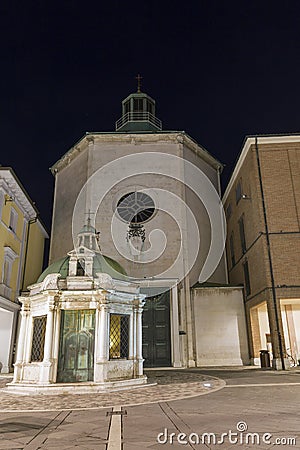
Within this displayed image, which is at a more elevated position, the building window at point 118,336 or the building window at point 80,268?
the building window at point 80,268

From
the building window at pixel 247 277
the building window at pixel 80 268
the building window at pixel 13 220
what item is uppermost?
the building window at pixel 13 220

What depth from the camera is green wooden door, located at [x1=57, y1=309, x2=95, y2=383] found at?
11.2m

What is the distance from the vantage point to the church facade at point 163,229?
20766 millimetres

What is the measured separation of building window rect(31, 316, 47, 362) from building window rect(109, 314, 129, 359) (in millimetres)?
2267

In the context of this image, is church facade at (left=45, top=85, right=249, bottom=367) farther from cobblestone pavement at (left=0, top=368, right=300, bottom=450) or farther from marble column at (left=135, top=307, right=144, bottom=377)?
cobblestone pavement at (left=0, top=368, right=300, bottom=450)

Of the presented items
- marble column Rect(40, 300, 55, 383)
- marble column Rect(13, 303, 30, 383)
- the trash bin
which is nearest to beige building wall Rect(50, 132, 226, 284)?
the trash bin

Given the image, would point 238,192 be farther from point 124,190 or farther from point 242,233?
point 124,190

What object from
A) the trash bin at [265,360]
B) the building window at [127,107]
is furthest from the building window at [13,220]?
the trash bin at [265,360]

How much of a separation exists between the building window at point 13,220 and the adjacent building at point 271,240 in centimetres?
1495

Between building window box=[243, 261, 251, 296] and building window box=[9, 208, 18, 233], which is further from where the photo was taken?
building window box=[9, 208, 18, 233]

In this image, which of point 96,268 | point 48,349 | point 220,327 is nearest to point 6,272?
point 96,268

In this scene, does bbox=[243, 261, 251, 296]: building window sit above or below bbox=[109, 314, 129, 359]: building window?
above

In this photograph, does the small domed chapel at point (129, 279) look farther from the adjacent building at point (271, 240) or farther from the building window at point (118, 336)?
the adjacent building at point (271, 240)

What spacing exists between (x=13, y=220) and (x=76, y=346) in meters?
14.6
